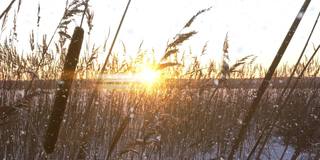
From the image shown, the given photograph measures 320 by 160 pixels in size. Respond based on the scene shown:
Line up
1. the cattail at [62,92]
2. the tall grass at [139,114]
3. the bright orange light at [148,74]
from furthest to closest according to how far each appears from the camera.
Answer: the tall grass at [139,114] < the bright orange light at [148,74] < the cattail at [62,92]

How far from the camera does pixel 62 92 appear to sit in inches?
35.9

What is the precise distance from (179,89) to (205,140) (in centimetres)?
67

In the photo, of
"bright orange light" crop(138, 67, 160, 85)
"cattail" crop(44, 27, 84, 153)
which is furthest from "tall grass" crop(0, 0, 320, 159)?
"cattail" crop(44, 27, 84, 153)

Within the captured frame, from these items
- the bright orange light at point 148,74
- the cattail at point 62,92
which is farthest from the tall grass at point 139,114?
the cattail at point 62,92

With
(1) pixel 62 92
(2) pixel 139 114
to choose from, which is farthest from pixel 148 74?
(2) pixel 139 114

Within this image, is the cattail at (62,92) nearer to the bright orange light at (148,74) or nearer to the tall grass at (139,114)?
the bright orange light at (148,74)

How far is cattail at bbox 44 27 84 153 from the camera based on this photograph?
0.90 metres

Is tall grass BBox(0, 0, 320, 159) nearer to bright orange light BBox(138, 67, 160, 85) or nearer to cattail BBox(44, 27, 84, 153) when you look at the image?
bright orange light BBox(138, 67, 160, 85)

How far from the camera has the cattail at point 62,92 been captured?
0.90m

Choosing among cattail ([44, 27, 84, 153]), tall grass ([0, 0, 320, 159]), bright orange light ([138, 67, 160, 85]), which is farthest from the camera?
tall grass ([0, 0, 320, 159])

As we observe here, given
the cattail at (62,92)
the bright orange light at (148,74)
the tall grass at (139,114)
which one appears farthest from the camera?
the tall grass at (139,114)

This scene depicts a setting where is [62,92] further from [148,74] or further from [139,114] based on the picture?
[139,114]

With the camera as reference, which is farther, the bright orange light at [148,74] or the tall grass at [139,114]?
the tall grass at [139,114]

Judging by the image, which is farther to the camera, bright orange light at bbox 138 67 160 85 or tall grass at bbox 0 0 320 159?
tall grass at bbox 0 0 320 159
